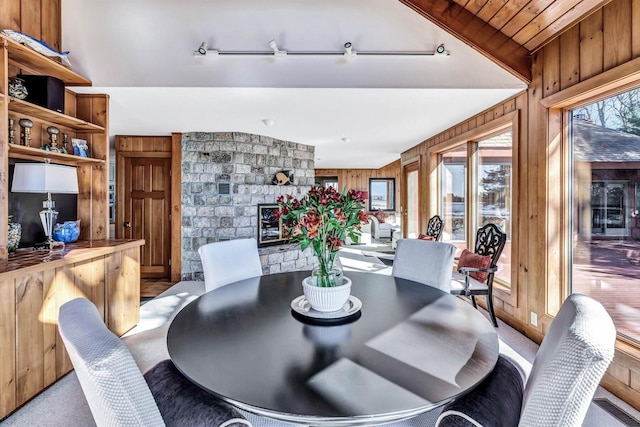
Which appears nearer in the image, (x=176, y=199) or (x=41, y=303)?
(x=41, y=303)

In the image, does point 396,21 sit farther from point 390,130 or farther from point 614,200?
point 614,200

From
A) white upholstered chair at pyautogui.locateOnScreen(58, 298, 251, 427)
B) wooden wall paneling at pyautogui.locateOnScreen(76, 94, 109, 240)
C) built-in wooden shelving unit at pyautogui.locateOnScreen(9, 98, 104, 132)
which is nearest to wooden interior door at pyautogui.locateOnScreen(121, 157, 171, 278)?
wooden wall paneling at pyautogui.locateOnScreen(76, 94, 109, 240)

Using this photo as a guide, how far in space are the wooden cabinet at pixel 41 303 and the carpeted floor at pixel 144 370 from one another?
8 centimetres

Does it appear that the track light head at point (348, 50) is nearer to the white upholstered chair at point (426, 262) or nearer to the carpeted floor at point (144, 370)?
the white upholstered chair at point (426, 262)

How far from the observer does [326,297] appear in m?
1.37

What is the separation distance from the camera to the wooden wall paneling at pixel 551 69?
244 cm

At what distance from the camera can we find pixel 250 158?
4656 millimetres

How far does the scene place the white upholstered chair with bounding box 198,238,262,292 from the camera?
6.51 ft

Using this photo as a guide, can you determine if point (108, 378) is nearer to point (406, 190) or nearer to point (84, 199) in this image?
point (84, 199)

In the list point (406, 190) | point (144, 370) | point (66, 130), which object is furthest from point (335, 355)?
point (406, 190)

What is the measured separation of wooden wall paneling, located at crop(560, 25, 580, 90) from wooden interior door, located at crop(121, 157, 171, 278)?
4888 millimetres

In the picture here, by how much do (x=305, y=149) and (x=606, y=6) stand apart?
13.4 ft

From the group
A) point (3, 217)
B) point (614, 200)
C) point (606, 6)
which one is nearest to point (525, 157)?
point (614, 200)

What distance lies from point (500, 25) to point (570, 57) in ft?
2.00
